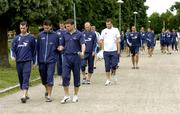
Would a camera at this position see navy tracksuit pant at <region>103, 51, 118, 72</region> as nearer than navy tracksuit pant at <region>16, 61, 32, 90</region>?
No

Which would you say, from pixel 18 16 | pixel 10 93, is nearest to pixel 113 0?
pixel 18 16

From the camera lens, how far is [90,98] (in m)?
14.6

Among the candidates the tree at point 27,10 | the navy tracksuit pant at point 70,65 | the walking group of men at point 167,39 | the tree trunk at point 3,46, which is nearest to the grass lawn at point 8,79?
the tree at point 27,10

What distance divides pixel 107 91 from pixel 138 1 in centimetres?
7450

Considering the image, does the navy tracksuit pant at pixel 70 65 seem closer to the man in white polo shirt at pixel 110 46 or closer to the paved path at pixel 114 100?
the paved path at pixel 114 100

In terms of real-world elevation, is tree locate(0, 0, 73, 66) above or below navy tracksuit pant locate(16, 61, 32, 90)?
above

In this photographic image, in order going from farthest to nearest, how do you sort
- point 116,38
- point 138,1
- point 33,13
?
point 138,1 < point 33,13 < point 116,38

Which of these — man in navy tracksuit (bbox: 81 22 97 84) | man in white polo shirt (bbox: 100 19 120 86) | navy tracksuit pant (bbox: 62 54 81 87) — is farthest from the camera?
man in navy tracksuit (bbox: 81 22 97 84)

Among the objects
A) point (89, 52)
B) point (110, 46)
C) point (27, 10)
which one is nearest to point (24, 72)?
point (110, 46)

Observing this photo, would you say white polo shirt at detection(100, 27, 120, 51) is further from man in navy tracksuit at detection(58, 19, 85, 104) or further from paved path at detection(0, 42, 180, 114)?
man in navy tracksuit at detection(58, 19, 85, 104)

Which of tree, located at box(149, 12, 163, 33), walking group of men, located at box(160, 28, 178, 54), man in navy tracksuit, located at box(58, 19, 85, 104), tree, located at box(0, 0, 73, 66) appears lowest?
tree, located at box(149, 12, 163, 33)

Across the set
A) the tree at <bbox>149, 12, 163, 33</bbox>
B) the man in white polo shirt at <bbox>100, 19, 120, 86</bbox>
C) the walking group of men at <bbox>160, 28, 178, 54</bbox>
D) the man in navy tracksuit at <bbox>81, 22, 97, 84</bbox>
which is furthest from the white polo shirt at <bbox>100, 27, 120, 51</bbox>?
the tree at <bbox>149, 12, 163, 33</bbox>

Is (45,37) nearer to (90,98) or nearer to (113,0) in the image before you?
(90,98)

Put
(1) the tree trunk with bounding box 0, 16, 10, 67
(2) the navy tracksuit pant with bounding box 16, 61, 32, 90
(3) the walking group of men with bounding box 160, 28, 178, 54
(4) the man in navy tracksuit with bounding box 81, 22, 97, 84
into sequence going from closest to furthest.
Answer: (2) the navy tracksuit pant with bounding box 16, 61, 32, 90
(4) the man in navy tracksuit with bounding box 81, 22, 97, 84
(1) the tree trunk with bounding box 0, 16, 10, 67
(3) the walking group of men with bounding box 160, 28, 178, 54
